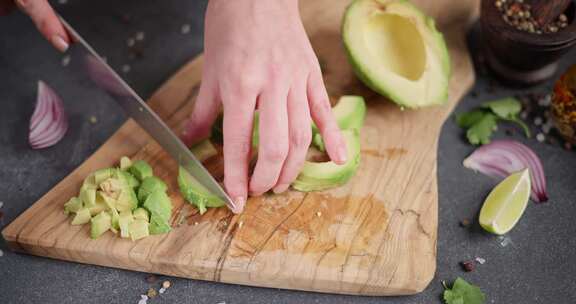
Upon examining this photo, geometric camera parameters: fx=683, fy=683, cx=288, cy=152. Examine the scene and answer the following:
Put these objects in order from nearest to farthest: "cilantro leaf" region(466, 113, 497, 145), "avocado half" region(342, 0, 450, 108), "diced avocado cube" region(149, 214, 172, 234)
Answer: "diced avocado cube" region(149, 214, 172, 234) < "avocado half" region(342, 0, 450, 108) < "cilantro leaf" region(466, 113, 497, 145)

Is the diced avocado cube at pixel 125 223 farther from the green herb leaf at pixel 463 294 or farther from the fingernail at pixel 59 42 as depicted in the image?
the green herb leaf at pixel 463 294

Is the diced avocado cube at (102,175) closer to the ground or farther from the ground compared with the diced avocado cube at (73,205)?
farther from the ground

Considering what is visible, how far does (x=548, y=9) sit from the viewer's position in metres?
1.62

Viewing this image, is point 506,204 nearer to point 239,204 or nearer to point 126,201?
point 239,204

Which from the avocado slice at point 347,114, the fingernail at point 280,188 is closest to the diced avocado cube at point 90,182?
the fingernail at point 280,188

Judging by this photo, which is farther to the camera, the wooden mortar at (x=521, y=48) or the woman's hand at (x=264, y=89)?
the wooden mortar at (x=521, y=48)

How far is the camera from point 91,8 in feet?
6.48

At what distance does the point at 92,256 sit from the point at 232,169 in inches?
14.1

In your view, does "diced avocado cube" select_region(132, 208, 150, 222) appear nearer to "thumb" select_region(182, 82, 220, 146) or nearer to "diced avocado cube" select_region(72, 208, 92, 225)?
"diced avocado cube" select_region(72, 208, 92, 225)

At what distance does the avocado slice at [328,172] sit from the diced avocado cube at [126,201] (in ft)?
1.13

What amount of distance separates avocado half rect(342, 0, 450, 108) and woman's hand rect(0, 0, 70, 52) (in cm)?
64

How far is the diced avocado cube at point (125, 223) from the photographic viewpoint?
1.43 meters

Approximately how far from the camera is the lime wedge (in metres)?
1.51

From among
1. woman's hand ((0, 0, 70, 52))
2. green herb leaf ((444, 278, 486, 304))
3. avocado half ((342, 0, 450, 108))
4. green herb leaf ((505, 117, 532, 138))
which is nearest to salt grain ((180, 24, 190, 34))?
woman's hand ((0, 0, 70, 52))
